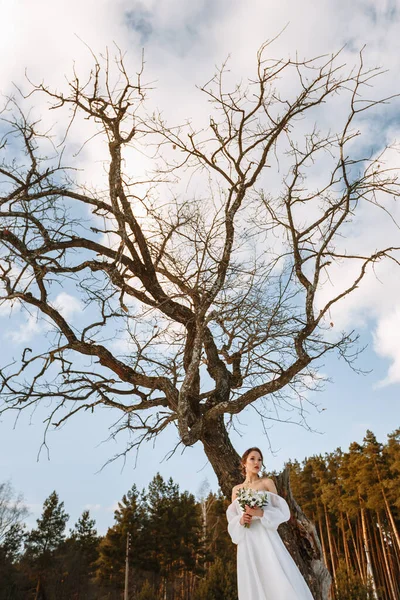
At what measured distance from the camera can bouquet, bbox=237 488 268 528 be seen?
14.2 feet

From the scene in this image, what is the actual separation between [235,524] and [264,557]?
1.45 ft

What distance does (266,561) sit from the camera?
4039mm

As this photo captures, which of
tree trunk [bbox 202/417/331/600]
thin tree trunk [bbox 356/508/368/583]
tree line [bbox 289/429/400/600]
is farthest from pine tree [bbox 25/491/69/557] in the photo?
tree trunk [bbox 202/417/331/600]

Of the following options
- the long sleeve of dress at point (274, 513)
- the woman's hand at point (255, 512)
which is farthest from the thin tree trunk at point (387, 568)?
the woman's hand at point (255, 512)

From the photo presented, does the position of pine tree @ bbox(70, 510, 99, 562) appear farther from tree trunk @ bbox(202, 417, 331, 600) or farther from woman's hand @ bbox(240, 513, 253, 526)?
woman's hand @ bbox(240, 513, 253, 526)

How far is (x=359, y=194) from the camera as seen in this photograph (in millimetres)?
6398

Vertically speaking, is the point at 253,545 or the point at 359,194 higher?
the point at 359,194

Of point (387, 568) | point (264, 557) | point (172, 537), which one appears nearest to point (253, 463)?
point (264, 557)

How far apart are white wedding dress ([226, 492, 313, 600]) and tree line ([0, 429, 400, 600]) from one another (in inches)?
921

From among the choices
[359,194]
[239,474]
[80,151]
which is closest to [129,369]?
[239,474]

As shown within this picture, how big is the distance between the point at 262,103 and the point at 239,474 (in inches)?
197

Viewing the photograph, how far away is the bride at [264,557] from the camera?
3877 millimetres

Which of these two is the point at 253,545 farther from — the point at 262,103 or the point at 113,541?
the point at 113,541

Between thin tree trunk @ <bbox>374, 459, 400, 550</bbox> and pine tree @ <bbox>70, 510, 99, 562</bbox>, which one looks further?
pine tree @ <bbox>70, 510, 99, 562</bbox>
